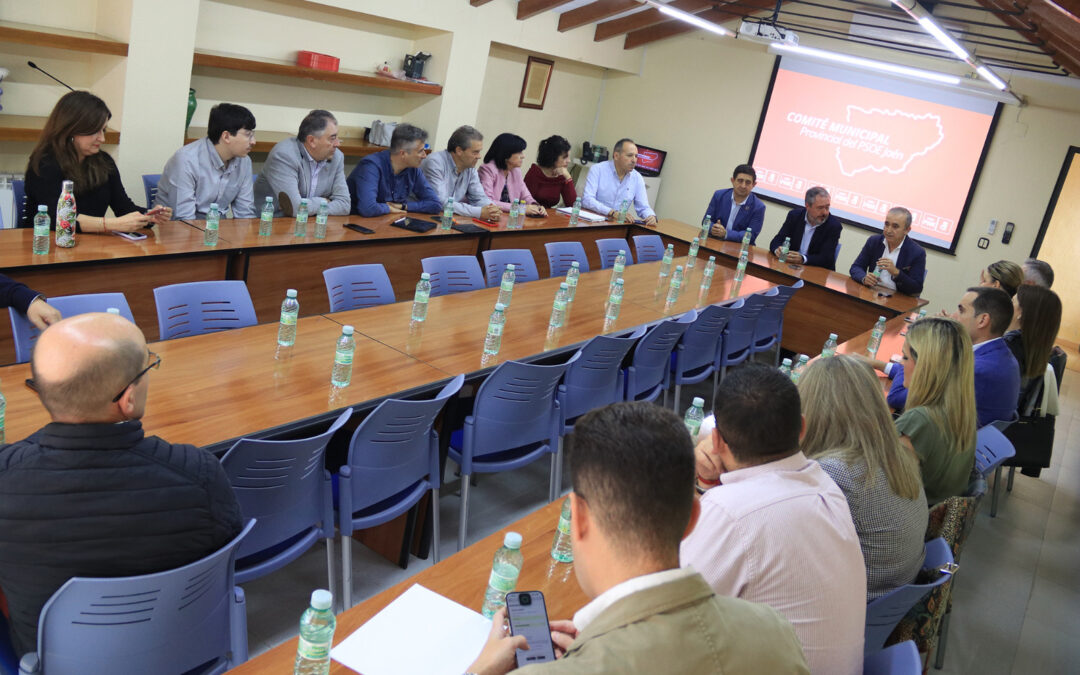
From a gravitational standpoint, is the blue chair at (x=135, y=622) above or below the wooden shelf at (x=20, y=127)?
below

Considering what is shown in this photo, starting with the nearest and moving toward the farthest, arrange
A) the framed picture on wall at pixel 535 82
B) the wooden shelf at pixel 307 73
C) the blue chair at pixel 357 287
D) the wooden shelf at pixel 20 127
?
the blue chair at pixel 357 287 < the wooden shelf at pixel 20 127 < the wooden shelf at pixel 307 73 < the framed picture on wall at pixel 535 82

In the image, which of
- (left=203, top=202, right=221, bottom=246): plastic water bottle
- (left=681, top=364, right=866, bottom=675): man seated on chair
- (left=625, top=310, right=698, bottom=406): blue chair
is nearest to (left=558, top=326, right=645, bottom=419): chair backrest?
(left=625, top=310, right=698, bottom=406): blue chair

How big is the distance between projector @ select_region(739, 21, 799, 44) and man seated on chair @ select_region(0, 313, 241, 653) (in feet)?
21.4

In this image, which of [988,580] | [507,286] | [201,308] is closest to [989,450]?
[988,580]

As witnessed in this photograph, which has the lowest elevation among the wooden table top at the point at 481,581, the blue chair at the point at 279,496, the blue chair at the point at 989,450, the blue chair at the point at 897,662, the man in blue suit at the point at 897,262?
the blue chair at the point at 279,496

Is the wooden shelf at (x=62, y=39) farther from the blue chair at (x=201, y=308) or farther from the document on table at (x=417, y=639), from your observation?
the document on table at (x=417, y=639)

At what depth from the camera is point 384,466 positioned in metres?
2.96

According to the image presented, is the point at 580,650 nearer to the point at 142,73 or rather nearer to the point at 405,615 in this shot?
the point at 405,615

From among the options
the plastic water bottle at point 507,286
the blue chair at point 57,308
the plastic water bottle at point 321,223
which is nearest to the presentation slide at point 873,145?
the plastic water bottle at point 507,286

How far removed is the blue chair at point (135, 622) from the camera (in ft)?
5.85

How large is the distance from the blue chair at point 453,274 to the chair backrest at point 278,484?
75.5 inches

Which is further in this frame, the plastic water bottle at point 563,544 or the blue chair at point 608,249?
the blue chair at point 608,249

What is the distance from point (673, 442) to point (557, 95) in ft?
33.1

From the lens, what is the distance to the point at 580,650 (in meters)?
1.23
